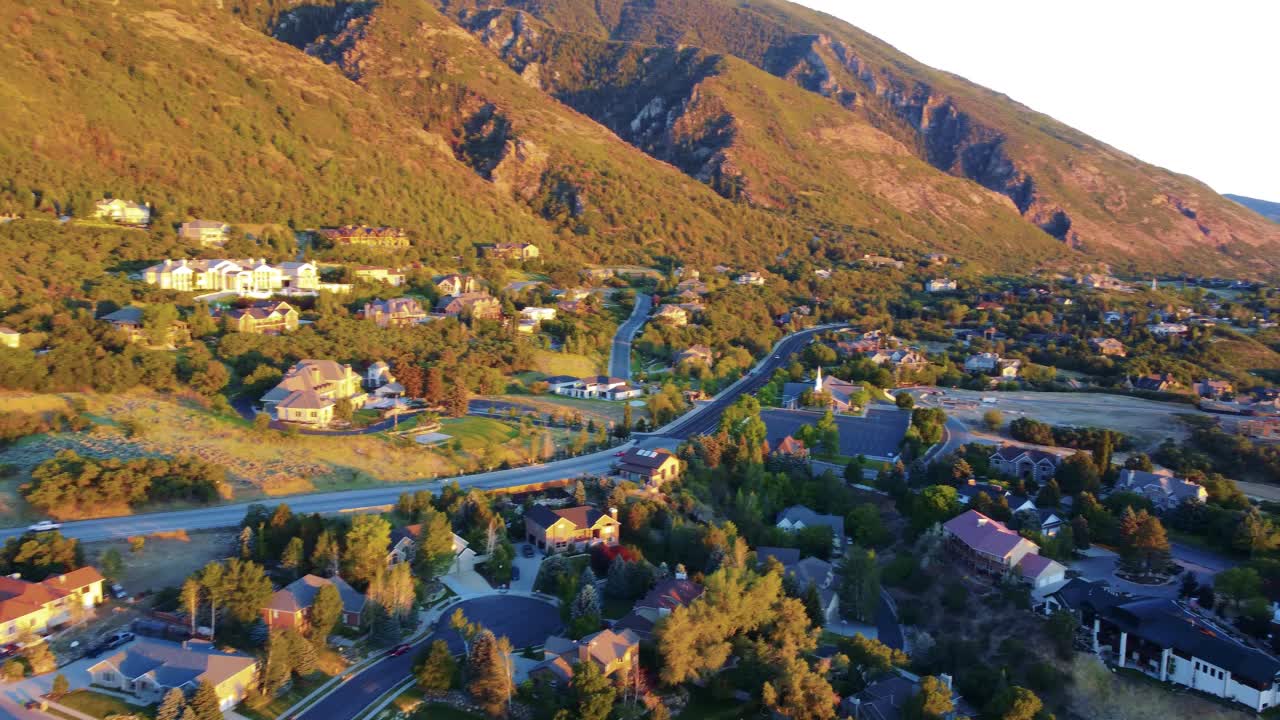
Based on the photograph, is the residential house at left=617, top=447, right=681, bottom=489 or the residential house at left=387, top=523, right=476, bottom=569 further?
the residential house at left=617, top=447, right=681, bottom=489

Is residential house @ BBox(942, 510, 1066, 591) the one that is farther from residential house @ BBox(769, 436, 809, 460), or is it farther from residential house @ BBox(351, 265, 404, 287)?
residential house @ BBox(351, 265, 404, 287)

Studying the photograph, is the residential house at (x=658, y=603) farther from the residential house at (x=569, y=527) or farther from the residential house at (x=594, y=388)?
the residential house at (x=594, y=388)

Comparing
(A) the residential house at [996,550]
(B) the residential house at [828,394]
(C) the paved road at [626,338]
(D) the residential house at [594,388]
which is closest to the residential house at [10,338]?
(D) the residential house at [594,388]

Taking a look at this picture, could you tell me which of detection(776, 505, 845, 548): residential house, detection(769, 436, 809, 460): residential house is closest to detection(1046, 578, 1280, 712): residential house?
detection(776, 505, 845, 548): residential house

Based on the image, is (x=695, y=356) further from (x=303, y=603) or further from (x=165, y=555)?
(x=303, y=603)

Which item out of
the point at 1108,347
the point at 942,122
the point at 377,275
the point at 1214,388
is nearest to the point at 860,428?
the point at 1214,388

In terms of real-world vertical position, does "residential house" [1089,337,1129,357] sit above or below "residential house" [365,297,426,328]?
above

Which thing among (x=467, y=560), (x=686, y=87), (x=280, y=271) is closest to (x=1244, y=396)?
(x=467, y=560)
